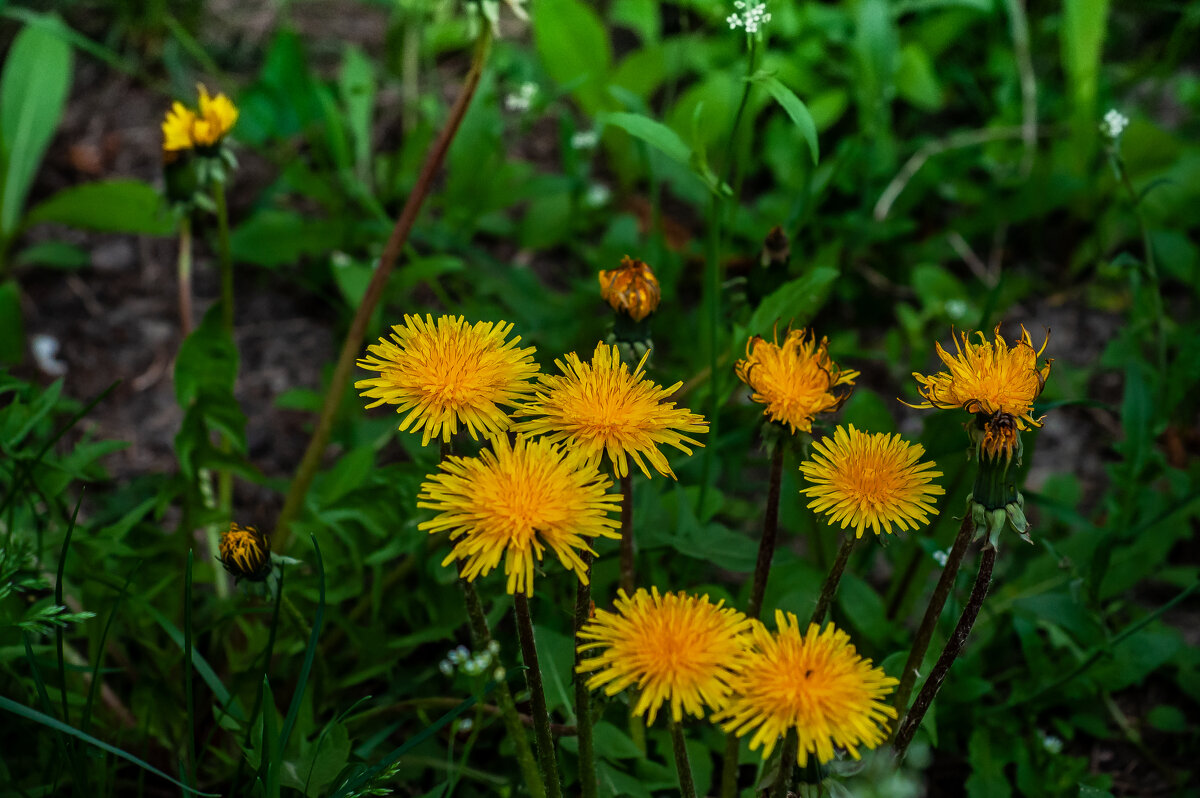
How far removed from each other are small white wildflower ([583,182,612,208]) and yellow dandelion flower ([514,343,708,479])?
175cm

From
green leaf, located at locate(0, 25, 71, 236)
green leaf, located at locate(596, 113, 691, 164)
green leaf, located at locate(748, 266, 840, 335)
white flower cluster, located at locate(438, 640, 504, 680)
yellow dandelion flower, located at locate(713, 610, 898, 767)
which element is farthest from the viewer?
green leaf, located at locate(0, 25, 71, 236)

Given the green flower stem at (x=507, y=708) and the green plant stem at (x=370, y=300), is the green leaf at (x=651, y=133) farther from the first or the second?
the green flower stem at (x=507, y=708)

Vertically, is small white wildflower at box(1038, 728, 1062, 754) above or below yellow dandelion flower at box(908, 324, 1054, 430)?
below

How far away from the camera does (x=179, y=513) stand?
231 cm

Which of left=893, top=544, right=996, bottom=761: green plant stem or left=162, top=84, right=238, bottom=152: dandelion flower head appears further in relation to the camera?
left=162, top=84, right=238, bottom=152: dandelion flower head

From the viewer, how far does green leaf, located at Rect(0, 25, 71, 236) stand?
2.83 metres

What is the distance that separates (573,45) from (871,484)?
223 centimetres

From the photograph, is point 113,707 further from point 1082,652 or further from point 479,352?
point 1082,652

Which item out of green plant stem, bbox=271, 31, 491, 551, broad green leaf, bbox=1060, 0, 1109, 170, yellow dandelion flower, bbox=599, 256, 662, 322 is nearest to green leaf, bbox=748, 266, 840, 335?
yellow dandelion flower, bbox=599, 256, 662, 322

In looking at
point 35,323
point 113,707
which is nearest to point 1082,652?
point 113,707

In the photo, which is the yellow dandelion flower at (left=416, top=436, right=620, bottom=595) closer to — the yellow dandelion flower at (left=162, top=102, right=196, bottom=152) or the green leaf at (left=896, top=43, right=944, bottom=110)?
the yellow dandelion flower at (left=162, top=102, right=196, bottom=152)

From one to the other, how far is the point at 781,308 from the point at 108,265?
222cm

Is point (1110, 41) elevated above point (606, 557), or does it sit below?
above

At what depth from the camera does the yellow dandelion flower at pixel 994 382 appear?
1139 mm
